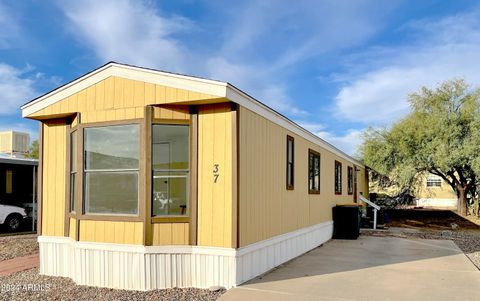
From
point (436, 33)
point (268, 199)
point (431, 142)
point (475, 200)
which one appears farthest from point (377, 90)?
point (268, 199)

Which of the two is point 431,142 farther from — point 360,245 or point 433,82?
point 360,245

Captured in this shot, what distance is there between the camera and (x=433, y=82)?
19.3 m

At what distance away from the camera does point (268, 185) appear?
21.6 ft

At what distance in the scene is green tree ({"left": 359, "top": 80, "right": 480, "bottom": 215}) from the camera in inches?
681

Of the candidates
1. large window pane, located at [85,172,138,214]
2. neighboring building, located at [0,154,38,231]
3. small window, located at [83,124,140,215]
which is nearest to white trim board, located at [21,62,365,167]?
small window, located at [83,124,140,215]

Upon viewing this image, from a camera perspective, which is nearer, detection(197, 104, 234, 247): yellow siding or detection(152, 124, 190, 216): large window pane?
detection(197, 104, 234, 247): yellow siding

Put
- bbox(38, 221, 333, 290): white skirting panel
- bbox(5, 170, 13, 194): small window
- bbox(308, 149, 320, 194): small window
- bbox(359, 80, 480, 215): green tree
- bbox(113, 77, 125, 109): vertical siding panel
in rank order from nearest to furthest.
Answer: bbox(38, 221, 333, 290): white skirting panel, bbox(113, 77, 125, 109): vertical siding panel, bbox(308, 149, 320, 194): small window, bbox(5, 170, 13, 194): small window, bbox(359, 80, 480, 215): green tree

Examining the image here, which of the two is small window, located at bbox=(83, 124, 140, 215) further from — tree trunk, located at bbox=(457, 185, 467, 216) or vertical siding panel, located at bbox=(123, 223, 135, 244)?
tree trunk, located at bbox=(457, 185, 467, 216)

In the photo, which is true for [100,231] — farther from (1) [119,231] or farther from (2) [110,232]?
(1) [119,231]

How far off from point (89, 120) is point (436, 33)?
8825 mm

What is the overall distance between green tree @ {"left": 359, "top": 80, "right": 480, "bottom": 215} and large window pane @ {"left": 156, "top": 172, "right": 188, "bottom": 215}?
15086mm

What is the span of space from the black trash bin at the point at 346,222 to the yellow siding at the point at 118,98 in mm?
7560

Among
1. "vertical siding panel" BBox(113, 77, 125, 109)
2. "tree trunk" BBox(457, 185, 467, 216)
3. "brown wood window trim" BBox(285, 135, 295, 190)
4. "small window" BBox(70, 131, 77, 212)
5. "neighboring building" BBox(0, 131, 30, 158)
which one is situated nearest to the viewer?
"vertical siding panel" BBox(113, 77, 125, 109)

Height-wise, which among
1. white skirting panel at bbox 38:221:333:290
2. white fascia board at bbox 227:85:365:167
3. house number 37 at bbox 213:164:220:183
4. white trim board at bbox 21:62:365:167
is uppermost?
white trim board at bbox 21:62:365:167
